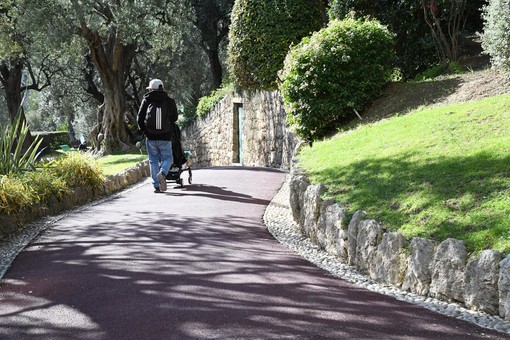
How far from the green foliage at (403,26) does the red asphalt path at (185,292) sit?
319 inches

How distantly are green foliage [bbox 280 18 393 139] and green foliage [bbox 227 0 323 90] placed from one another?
5.43 metres

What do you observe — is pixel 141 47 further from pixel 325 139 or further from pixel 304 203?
pixel 304 203

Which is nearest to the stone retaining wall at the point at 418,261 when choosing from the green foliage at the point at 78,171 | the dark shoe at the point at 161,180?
the dark shoe at the point at 161,180

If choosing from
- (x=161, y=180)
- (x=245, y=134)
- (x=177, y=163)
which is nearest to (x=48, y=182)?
(x=161, y=180)

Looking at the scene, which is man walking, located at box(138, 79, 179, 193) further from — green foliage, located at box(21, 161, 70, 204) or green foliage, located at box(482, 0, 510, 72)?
green foliage, located at box(482, 0, 510, 72)


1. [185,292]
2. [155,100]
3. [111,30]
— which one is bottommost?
[185,292]

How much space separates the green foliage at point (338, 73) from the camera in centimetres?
1199

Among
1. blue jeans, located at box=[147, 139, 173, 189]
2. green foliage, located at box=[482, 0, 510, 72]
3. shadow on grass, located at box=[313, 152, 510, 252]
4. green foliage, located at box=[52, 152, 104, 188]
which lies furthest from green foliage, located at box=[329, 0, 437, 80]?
shadow on grass, located at box=[313, 152, 510, 252]

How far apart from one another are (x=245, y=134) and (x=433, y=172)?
15460mm

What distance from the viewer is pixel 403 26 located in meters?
15.0

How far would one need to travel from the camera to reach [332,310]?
4.82 metres

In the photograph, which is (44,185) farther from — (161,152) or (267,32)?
(267,32)

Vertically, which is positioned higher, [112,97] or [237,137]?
[112,97]

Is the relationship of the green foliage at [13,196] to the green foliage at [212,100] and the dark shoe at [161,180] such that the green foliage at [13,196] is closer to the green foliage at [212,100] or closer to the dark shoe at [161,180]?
the dark shoe at [161,180]
